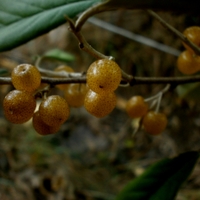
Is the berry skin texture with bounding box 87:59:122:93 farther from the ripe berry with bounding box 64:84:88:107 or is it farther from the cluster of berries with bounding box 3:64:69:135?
the ripe berry with bounding box 64:84:88:107

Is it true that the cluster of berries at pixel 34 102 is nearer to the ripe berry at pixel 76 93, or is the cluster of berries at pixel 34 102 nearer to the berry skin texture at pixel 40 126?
the berry skin texture at pixel 40 126

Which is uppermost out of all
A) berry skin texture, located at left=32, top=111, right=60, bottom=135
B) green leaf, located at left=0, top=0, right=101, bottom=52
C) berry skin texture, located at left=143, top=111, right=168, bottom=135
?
green leaf, located at left=0, top=0, right=101, bottom=52

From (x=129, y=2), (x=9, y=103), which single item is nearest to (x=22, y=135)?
(x=9, y=103)

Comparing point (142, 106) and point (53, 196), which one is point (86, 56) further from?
point (142, 106)

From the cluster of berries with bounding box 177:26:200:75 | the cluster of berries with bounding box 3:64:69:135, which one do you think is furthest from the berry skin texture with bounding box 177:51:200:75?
the cluster of berries with bounding box 3:64:69:135

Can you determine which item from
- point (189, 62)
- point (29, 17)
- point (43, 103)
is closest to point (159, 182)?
point (189, 62)

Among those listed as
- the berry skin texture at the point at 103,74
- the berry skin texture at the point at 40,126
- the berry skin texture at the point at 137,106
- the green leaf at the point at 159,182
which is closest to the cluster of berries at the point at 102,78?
the berry skin texture at the point at 103,74
